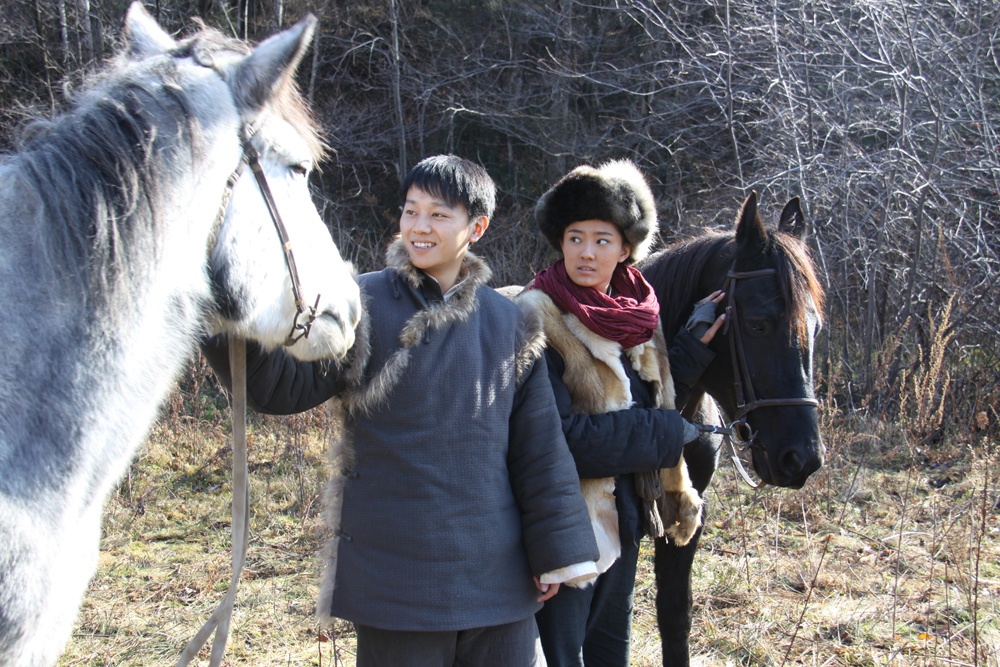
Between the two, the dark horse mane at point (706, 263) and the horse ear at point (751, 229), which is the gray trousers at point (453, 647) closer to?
the dark horse mane at point (706, 263)

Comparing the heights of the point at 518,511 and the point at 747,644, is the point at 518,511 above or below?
above

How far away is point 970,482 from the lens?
218 inches

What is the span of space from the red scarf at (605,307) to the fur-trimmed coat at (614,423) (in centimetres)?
3

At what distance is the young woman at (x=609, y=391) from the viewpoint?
2.19m

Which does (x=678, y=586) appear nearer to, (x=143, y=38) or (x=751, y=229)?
(x=751, y=229)

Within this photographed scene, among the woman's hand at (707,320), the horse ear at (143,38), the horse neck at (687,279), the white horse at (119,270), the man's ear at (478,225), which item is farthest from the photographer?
the horse neck at (687,279)

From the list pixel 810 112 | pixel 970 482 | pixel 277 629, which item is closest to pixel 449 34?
pixel 810 112

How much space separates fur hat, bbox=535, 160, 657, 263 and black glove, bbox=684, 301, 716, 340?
35 cm

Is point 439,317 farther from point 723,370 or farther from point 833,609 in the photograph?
point 833,609

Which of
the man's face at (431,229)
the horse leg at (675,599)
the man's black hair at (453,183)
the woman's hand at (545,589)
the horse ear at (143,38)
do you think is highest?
the horse ear at (143,38)

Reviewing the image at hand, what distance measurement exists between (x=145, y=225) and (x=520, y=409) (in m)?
1.01

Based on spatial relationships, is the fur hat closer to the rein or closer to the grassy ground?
the rein

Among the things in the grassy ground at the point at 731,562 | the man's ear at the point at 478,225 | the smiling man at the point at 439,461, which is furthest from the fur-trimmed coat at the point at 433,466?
the grassy ground at the point at 731,562

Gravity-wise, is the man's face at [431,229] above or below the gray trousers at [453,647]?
above
